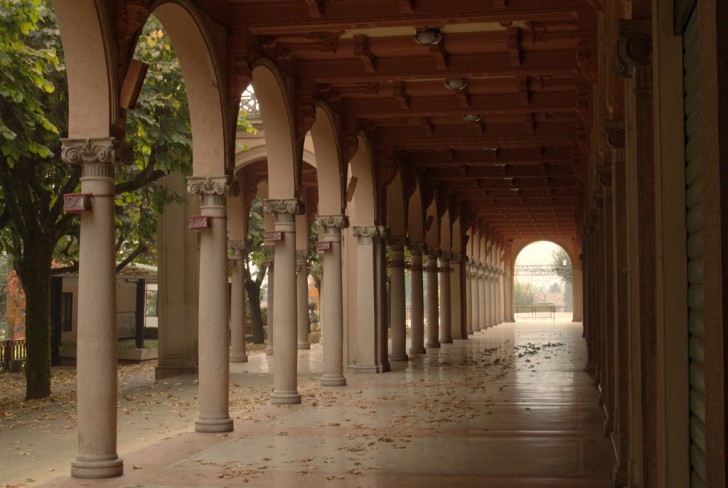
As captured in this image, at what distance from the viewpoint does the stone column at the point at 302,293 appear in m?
29.6

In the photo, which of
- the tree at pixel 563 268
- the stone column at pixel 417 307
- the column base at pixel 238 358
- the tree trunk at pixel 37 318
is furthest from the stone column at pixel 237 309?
the tree at pixel 563 268

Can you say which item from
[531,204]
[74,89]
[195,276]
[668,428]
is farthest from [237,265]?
[668,428]

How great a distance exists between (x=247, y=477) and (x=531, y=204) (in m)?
30.5

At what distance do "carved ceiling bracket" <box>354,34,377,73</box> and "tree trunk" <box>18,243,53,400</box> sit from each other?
6905mm

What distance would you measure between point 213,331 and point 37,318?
20.6ft

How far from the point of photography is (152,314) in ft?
167

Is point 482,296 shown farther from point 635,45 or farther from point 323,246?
point 635,45

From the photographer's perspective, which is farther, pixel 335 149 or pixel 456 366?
pixel 456 366

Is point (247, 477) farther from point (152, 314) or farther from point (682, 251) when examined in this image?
point (152, 314)

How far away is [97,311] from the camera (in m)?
9.39

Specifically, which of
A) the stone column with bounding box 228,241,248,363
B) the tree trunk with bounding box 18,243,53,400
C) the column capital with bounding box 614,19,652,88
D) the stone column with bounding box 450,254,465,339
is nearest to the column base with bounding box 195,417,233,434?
the tree trunk with bounding box 18,243,53,400

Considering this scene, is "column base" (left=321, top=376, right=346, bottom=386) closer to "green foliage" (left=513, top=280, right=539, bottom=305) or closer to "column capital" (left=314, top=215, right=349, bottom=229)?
"column capital" (left=314, top=215, right=349, bottom=229)

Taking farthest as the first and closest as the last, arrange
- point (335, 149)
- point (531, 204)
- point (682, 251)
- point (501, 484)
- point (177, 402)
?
point (531, 204) < point (335, 149) < point (177, 402) < point (501, 484) < point (682, 251)

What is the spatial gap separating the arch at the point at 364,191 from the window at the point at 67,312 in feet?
41.0
